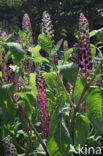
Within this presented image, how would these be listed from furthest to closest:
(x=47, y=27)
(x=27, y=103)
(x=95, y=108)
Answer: (x=47, y=27) < (x=27, y=103) < (x=95, y=108)

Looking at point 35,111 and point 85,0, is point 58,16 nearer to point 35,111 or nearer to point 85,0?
point 85,0

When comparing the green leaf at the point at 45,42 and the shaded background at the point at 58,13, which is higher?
the shaded background at the point at 58,13

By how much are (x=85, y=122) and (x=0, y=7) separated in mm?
27639

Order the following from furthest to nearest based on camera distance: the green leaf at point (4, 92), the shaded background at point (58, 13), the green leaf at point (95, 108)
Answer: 1. the shaded background at point (58, 13)
2. the green leaf at point (4, 92)
3. the green leaf at point (95, 108)

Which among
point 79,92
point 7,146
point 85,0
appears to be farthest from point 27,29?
point 85,0

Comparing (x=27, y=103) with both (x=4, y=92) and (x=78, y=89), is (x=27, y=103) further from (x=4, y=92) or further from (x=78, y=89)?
(x=78, y=89)

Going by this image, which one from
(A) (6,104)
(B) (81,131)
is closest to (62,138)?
(B) (81,131)

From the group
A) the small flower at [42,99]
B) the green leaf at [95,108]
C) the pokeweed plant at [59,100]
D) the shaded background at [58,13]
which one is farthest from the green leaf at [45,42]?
the shaded background at [58,13]

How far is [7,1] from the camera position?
27.9 metres

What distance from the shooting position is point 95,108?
149 centimetres

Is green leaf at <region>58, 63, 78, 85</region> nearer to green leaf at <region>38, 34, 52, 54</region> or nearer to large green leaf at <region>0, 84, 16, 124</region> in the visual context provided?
green leaf at <region>38, 34, 52, 54</region>

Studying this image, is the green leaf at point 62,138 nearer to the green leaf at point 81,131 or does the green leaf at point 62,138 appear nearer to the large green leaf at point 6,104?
the green leaf at point 81,131

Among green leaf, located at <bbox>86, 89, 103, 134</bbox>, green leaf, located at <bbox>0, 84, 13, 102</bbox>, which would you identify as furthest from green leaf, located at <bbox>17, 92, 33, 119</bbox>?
green leaf, located at <bbox>86, 89, 103, 134</bbox>

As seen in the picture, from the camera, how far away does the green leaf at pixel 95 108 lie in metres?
1.47
